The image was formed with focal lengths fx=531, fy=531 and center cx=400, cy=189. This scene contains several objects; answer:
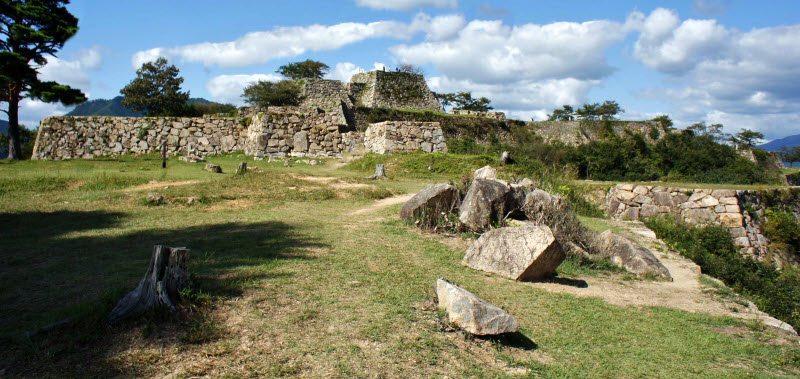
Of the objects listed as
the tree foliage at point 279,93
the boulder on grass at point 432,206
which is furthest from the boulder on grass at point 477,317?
the tree foliage at point 279,93

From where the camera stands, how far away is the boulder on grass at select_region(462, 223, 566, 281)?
6.05 metres

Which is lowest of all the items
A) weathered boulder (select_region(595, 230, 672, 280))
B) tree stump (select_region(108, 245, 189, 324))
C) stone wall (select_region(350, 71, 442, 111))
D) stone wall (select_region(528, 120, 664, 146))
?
weathered boulder (select_region(595, 230, 672, 280))

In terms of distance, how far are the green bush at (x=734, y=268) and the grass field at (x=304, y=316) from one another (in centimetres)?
291

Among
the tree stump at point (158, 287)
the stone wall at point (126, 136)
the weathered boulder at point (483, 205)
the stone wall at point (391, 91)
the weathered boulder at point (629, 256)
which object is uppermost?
the stone wall at point (391, 91)

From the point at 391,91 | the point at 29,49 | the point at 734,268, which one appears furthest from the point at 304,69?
the point at 734,268

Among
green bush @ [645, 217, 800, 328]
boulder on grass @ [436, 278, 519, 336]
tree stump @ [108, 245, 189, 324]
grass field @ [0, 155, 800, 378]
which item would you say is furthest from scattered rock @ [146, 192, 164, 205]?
green bush @ [645, 217, 800, 328]

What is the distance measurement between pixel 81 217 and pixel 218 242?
3203mm

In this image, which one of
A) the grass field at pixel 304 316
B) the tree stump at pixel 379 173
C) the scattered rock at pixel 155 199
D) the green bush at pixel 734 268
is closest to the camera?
the grass field at pixel 304 316

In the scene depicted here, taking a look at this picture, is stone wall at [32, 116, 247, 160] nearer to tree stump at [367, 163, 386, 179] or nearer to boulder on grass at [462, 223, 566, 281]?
tree stump at [367, 163, 386, 179]

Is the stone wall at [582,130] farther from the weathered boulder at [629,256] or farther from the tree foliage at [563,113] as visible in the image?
the weathered boulder at [629,256]

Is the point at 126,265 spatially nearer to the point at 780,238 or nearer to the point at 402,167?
the point at 402,167

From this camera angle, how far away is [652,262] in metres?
7.32

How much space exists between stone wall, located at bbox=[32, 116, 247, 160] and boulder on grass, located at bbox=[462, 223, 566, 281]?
50.6 feet

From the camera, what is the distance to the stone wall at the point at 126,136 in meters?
18.4
